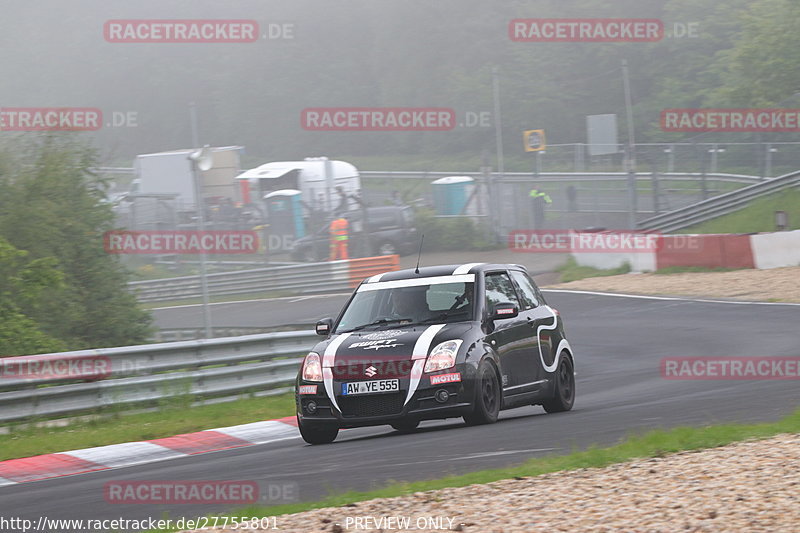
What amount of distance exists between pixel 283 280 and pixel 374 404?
2582cm

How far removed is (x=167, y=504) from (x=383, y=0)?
288ft

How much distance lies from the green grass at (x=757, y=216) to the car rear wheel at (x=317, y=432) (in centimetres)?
2735

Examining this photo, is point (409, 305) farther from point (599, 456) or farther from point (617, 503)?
point (617, 503)

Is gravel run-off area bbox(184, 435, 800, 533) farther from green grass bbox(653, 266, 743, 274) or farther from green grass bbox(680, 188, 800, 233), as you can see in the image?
green grass bbox(680, 188, 800, 233)

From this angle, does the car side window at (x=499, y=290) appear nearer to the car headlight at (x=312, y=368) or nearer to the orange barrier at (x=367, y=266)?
the car headlight at (x=312, y=368)

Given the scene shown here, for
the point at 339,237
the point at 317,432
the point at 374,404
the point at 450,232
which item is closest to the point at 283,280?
the point at 339,237

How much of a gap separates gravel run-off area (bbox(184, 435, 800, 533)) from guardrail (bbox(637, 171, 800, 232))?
32.0m

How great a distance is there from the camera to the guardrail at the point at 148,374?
12758 millimetres

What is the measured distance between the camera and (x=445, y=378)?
1035 cm

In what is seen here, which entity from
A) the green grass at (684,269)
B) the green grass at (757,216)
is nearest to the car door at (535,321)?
the green grass at (684,269)

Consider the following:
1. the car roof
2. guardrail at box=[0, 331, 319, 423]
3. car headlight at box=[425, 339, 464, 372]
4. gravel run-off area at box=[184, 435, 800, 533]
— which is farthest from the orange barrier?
gravel run-off area at box=[184, 435, 800, 533]

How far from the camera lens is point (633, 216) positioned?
122ft

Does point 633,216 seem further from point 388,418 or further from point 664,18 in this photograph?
point 664,18

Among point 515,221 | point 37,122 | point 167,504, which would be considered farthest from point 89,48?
point 167,504
